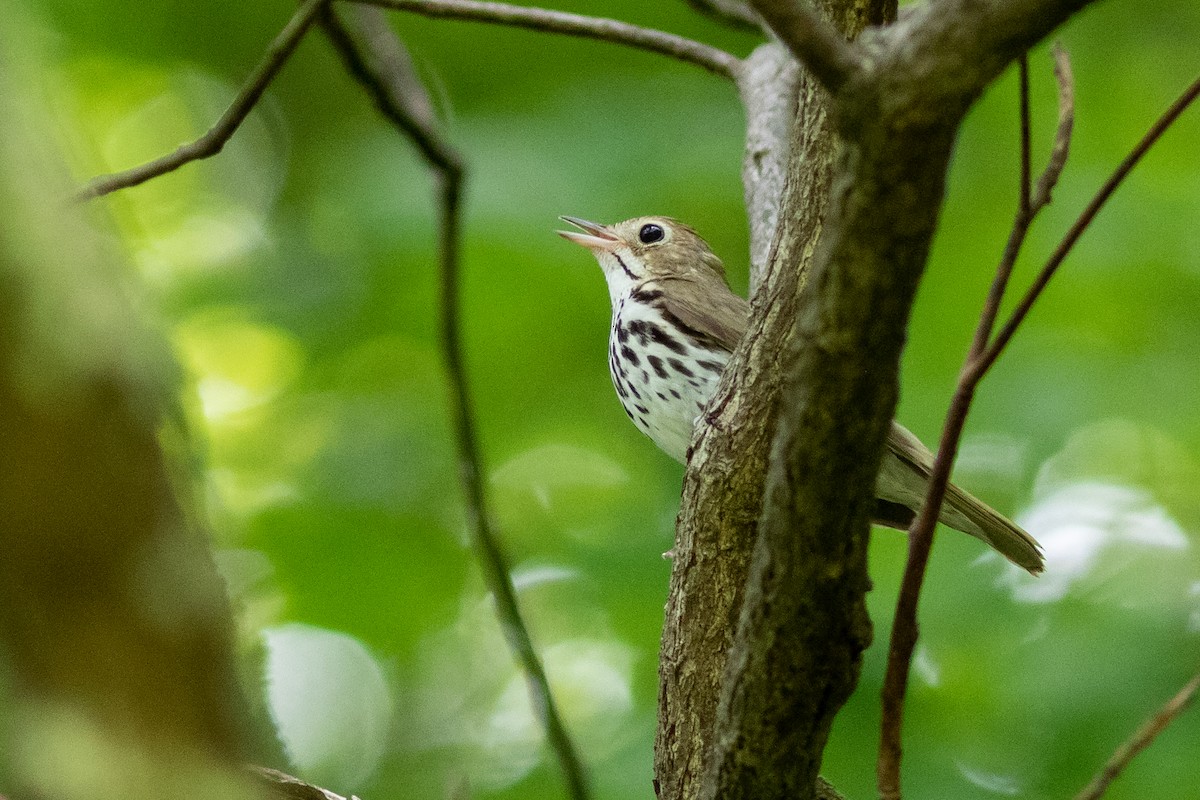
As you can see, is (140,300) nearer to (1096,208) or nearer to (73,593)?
(73,593)

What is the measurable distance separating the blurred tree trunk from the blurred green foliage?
163 inches

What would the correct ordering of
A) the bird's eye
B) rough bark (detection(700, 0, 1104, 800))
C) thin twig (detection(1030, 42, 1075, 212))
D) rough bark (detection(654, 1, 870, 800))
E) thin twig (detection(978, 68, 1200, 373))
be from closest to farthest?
rough bark (detection(700, 0, 1104, 800)), thin twig (detection(978, 68, 1200, 373)), thin twig (detection(1030, 42, 1075, 212)), rough bark (detection(654, 1, 870, 800)), the bird's eye

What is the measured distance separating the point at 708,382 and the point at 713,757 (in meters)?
2.17

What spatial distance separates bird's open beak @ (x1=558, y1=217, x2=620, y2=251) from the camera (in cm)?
546

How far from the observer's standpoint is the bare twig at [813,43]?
1797 mm

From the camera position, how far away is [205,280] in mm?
6797

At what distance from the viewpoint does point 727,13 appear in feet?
17.4

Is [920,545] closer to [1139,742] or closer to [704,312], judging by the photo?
[1139,742]

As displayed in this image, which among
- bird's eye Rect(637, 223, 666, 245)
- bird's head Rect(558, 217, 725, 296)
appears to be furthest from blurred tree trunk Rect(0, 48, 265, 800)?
bird's eye Rect(637, 223, 666, 245)

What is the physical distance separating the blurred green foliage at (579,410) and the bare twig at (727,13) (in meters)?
1.06

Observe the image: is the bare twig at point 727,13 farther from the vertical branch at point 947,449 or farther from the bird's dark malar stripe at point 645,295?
the vertical branch at point 947,449

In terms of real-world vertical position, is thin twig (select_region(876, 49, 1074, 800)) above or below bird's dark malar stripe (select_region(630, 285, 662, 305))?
below

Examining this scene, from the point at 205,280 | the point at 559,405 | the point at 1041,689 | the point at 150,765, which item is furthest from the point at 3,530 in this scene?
the point at 205,280

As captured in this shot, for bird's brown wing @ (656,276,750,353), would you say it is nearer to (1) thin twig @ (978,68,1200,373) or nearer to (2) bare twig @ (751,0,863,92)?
(1) thin twig @ (978,68,1200,373)
